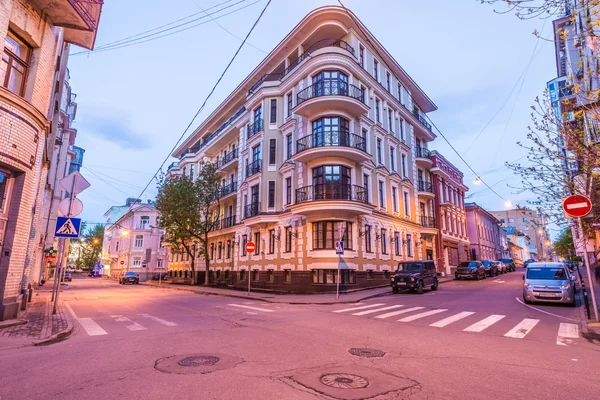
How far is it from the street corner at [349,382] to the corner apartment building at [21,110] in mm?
9467

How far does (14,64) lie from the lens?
1001 cm

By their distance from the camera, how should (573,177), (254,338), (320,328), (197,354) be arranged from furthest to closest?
1. (573,177)
2. (320,328)
3. (254,338)
4. (197,354)

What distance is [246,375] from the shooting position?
16.1ft

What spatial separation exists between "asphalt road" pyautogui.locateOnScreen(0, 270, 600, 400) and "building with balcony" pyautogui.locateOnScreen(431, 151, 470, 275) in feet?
91.0

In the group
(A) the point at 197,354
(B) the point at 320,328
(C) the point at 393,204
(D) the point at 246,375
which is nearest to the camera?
(D) the point at 246,375

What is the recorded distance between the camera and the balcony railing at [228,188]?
34.2 m

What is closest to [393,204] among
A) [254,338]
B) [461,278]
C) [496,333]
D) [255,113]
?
[461,278]

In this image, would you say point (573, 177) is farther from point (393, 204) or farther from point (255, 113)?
point (255, 113)

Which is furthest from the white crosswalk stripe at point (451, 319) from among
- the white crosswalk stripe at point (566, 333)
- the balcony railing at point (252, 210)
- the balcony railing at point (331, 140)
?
the balcony railing at point (252, 210)

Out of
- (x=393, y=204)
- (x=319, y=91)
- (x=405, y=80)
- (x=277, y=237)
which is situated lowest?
(x=277, y=237)

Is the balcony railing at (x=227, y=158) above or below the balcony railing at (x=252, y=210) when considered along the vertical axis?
above

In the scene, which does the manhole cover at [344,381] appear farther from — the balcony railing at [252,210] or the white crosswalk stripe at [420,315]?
the balcony railing at [252,210]

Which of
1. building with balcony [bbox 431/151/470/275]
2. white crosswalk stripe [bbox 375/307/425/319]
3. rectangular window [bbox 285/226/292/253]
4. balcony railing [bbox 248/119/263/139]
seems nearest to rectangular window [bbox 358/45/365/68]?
balcony railing [bbox 248/119/263/139]

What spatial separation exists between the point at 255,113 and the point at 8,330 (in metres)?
25.5
